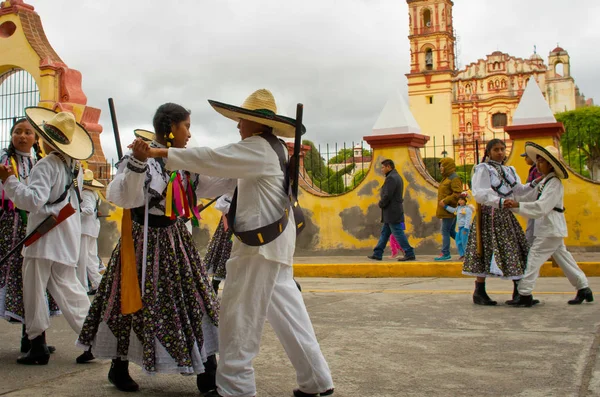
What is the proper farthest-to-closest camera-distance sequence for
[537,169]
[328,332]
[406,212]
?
[406,212]
[537,169]
[328,332]

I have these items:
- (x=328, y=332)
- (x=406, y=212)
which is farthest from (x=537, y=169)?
(x=406, y=212)

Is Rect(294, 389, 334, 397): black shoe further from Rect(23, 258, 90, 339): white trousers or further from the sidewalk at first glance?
the sidewalk

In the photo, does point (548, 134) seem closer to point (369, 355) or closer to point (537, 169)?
point (537, 169)

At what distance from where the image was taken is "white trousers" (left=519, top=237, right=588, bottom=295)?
6.89m

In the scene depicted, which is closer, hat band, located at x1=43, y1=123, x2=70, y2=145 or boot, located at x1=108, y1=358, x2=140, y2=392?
boot, located at x1=108, y1=358, x2=140, y2=392

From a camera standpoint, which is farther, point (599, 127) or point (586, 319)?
point (599, 127)

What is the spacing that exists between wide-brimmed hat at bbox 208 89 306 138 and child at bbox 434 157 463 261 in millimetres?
7904

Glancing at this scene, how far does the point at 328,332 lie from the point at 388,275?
554 centimetres

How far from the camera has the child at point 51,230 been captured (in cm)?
484

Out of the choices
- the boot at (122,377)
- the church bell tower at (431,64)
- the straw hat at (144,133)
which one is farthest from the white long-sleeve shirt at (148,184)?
the church bell tower at (431,64)

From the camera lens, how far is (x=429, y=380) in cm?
421

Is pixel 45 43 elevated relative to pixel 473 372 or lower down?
elevated

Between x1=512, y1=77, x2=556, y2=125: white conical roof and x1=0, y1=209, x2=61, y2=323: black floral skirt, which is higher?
x1=512, y1=77, x2=556, y2=125: white conical roof

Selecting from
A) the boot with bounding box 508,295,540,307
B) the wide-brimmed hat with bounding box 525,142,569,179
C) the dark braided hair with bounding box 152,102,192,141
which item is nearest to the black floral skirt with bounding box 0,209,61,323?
the dark braided hair with bounding box 152,102,192,141
